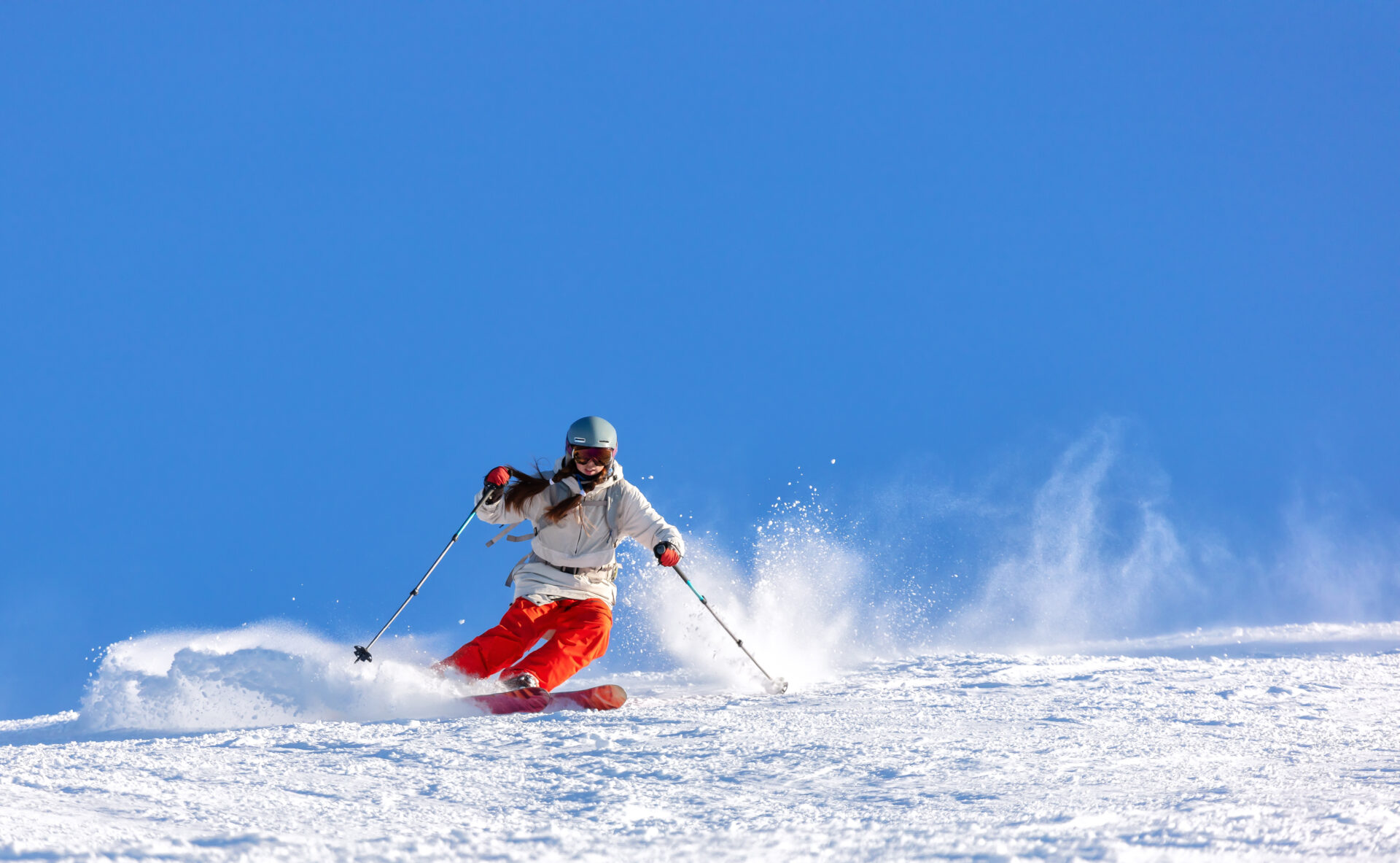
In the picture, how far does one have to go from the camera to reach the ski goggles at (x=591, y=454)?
6129 millimetres

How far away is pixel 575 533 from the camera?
20.5ft

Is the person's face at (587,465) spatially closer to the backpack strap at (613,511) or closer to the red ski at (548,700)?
the backpack strap at (613,511)

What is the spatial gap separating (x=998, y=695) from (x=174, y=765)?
446 cm

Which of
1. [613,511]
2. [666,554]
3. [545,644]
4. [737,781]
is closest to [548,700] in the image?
[545,644]

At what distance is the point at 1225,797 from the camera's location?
3.21 metres

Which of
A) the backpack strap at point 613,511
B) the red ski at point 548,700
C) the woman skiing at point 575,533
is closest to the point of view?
the red ski at point 548,700

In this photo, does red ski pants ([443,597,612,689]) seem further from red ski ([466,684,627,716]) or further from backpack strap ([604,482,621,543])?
backpack strap ([604,482,621,543])

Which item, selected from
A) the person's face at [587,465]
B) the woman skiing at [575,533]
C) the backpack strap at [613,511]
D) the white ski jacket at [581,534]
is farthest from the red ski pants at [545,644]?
the person's face at [587,465]

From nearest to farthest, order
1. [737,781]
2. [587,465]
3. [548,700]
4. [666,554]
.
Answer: [737,781] < [548,700] < [666,554] < [587,465]

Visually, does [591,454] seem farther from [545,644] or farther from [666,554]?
[545,644]

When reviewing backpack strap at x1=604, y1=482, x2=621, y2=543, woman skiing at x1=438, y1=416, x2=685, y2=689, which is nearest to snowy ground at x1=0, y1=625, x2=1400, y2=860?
woman skiing at x1=438, y1=416, x2=685, y2=689

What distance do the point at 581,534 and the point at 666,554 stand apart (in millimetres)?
624

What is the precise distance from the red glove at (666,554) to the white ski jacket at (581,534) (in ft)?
0.23

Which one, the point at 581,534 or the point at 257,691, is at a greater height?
the point at 581,534
